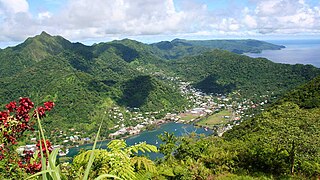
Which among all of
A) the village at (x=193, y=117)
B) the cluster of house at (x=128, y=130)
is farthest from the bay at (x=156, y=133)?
the cluster of house at (x=128, y=130)

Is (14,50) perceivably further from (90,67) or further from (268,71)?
(268,71)

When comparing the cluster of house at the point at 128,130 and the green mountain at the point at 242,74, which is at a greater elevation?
the green mountain at the point at 242,74

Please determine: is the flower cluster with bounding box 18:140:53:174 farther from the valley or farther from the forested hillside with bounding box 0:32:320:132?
the forested hillside with bounding box 0:32:320:132

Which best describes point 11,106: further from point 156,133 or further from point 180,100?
point 180,100

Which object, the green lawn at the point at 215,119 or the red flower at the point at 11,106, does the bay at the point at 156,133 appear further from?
the red flower at the point at 11,106

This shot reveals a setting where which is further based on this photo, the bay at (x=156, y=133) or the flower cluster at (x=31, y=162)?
the bay at (x=156, y=133)

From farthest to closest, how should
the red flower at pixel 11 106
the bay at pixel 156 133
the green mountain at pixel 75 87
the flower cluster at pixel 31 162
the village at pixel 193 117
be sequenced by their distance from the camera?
the green mountain at pixel 75 87 → the village at pixel 193 117 → the bay at pixel 156 133 → the red flower at pixel 11 106 → the flower cluster at pixel 31 162

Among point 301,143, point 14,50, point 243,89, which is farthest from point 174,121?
point 14,50

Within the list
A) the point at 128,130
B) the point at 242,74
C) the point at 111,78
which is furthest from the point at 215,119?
the point at 111,78
